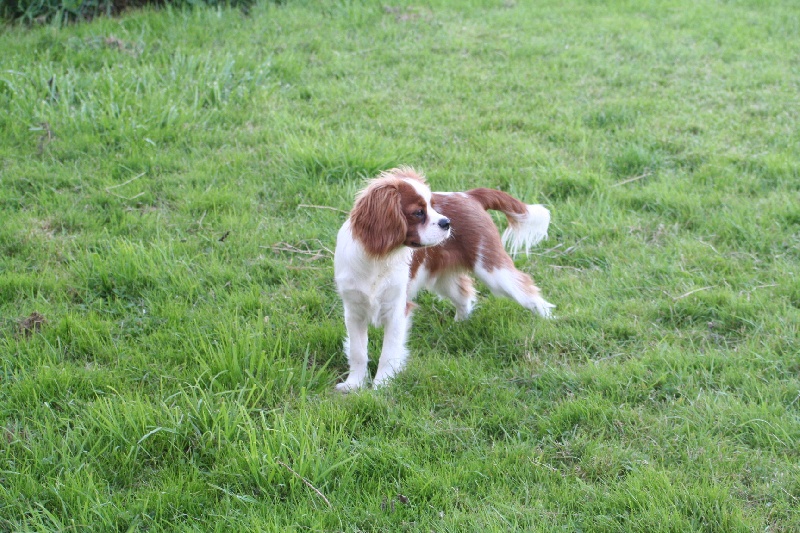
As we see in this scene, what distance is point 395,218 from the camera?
145 inches

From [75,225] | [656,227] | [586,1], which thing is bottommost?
[75,225]

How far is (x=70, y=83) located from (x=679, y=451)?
5.55m

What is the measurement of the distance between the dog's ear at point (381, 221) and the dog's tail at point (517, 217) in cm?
95

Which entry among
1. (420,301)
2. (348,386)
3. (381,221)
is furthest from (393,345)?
(420,301)

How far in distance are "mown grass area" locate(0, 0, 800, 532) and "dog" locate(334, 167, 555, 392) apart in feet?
0.56

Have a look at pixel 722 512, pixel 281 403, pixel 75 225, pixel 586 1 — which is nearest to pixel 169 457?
pixel 281 403

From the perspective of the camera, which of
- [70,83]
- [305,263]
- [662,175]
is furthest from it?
[70,83]

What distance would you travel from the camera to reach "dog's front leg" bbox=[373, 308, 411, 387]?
159 inches

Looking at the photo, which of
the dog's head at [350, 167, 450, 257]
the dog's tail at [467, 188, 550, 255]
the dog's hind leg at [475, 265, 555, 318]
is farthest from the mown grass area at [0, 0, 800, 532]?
the dog's head at [350, 167, 450, 257]

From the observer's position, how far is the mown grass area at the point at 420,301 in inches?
126

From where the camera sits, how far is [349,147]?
6016 mm

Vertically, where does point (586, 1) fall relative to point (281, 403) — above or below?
above

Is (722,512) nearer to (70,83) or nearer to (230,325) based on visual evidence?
(230,325)

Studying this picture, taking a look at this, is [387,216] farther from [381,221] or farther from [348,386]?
[348,386]
